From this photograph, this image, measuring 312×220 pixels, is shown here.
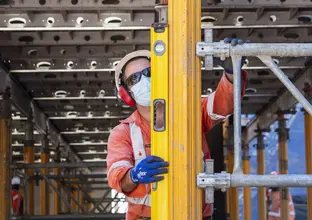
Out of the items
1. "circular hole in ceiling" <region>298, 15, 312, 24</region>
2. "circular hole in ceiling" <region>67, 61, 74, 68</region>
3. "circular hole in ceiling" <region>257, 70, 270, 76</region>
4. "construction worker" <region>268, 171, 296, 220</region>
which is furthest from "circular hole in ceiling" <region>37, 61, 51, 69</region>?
"construction worker" <region>268, 171, 296, 220</region>

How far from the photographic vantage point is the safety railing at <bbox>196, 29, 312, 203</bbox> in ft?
15.5

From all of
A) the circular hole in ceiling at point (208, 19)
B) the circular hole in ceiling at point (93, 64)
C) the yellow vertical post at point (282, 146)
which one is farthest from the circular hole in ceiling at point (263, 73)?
the circular hole in ceiling at point (208, 19)

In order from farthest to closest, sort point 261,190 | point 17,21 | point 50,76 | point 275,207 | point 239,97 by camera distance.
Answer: point 275,207
point 261,190
point 50,76
point 17,21
point 239,97

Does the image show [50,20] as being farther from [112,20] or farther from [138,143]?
[138,143]

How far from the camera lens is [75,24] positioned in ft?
40.3

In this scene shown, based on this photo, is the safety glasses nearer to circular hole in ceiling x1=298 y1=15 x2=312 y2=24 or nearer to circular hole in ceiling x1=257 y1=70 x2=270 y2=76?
circular hole in ceiling x1=298 y1=15 x2=312 y2=24

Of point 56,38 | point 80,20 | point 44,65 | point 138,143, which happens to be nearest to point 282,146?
point 44,65

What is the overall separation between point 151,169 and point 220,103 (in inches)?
34.8

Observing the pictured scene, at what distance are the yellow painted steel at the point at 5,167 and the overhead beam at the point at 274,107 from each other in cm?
556

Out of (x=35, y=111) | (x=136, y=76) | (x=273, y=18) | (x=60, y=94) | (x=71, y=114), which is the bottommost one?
(x=136, y=76)

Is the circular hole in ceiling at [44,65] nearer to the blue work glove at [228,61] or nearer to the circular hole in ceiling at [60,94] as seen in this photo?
the circular hole in ceiling at [60,94]

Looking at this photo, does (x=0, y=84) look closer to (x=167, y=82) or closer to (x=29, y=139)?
(x=29, y=139)

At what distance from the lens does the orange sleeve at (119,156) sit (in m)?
5.11

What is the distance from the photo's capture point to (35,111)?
60.6 feet
